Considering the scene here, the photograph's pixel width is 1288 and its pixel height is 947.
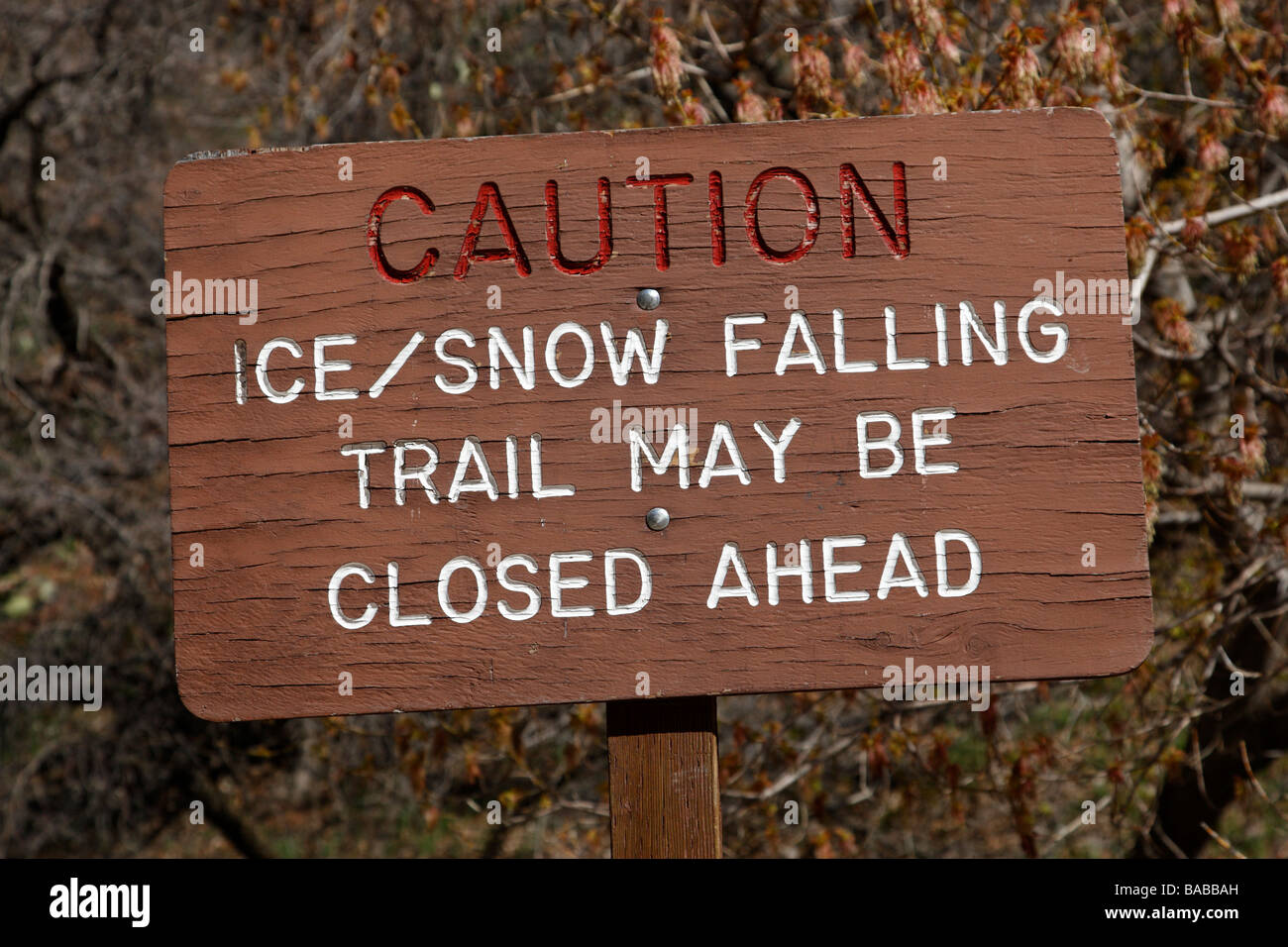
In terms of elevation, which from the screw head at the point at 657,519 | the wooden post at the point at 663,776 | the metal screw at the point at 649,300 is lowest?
the wooden post at the point at 663,776

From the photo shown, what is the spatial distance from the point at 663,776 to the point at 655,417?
0.50 metres

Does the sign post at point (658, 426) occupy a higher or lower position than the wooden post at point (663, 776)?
higher

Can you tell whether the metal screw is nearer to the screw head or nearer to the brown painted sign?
the brown painted sign

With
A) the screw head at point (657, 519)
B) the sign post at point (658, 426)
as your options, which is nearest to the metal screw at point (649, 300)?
the sign post at point (658, 426)

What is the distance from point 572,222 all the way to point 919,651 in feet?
2.45

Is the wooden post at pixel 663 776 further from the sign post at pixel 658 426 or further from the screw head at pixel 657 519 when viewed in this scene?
the screw head at pixel 657 519

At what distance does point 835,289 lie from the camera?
156cm

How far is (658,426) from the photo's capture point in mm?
1535

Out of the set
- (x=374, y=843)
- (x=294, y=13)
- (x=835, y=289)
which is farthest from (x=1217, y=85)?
(x=374, y=843)

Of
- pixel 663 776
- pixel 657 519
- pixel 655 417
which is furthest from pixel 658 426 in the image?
pixel 663 776

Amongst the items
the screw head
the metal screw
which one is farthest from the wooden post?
the metal screw

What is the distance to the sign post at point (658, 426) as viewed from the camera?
152cm

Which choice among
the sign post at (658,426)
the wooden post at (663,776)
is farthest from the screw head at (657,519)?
the wooden post at (663,776)

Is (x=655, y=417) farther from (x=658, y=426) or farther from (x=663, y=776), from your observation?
(x=663, y=776)
